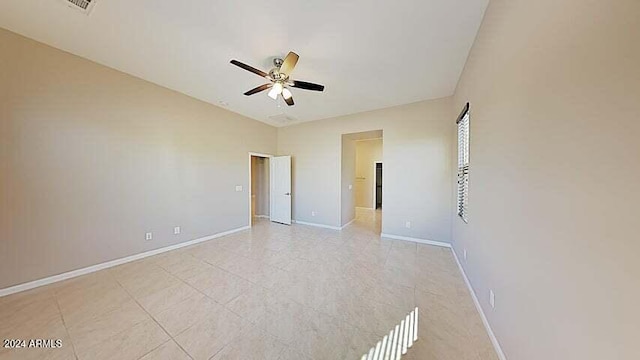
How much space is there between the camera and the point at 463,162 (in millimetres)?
3035

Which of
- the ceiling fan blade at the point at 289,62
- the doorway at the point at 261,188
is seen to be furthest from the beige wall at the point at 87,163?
the ceiling fan blade at the point at 289,62

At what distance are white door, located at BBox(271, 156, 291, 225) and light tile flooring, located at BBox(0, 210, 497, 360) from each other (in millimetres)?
2402

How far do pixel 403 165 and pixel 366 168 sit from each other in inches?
155

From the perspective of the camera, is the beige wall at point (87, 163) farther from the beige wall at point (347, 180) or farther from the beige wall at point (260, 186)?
the beige wall at point (347, 180)

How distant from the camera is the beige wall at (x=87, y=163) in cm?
235

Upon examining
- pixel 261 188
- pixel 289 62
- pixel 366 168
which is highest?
pixel 289 62

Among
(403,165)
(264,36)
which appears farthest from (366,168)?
(264,36)

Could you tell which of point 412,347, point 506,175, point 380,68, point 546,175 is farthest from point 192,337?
point 380,68

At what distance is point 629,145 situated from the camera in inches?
26.2

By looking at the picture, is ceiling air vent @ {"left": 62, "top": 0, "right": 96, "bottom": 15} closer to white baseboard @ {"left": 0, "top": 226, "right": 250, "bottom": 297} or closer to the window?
white baseboard @ {"left": 0, "top": 226, "right": 250, "bottom": 297}

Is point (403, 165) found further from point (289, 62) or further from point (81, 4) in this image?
point (81, 4)

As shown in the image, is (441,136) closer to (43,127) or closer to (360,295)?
(360,295)

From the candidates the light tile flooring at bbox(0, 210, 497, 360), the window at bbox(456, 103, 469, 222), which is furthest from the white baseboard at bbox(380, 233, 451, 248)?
the window at bbox(456, 103, 469, 222)

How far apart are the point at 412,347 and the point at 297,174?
4712 mm
